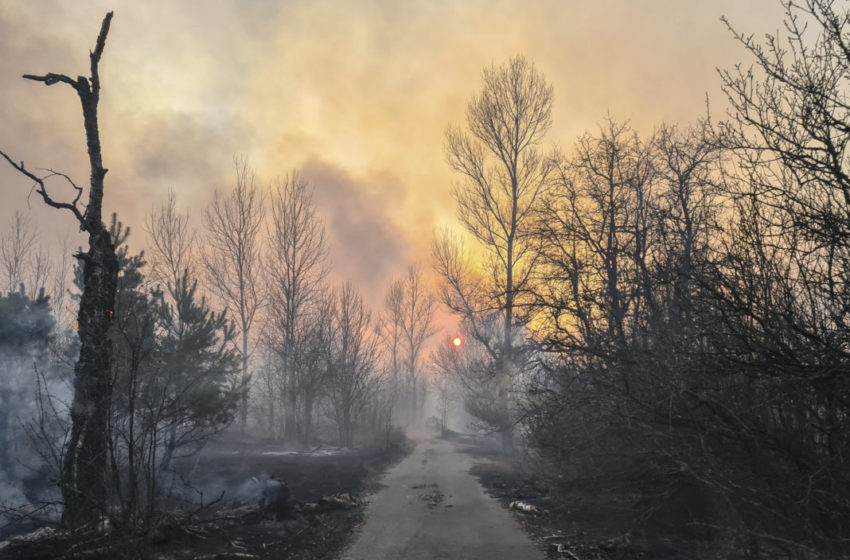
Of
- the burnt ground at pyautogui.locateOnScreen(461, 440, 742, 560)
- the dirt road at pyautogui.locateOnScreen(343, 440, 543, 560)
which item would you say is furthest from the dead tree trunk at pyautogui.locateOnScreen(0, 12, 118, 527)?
the burnt ground at pyautogui.locateOnScreen(461, 440, 742, 560)

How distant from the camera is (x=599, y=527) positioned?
358 inches

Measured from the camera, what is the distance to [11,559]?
18.8 ft

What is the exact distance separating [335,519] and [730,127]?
1010 cm

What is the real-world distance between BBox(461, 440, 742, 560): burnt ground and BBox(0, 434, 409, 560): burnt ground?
3780 mm

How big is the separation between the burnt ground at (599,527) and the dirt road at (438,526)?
1.48ft

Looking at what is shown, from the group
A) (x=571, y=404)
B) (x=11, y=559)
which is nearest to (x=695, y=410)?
(x=571, y=404)

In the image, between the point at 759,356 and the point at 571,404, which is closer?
the point at 759,356

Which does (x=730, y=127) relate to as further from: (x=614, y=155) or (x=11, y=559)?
(x=11, y=559)

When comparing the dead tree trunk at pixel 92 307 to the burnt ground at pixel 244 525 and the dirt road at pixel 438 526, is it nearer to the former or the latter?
the burnt ground at pixel 244 525

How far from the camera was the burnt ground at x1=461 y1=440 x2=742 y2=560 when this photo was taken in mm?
7227

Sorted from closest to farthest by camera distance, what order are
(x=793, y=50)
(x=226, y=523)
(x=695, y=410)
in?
(x=793, y=50) → (x=695, y=410) → (x=226, y=523)

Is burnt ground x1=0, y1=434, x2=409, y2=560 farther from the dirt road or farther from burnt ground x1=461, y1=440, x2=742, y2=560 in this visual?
burnt ground x1=461, y1=440, x2=742, y2=560

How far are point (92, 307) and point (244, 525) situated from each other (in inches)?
201

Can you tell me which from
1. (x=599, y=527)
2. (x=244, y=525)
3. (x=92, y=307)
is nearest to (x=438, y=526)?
(x=599, y=527)
